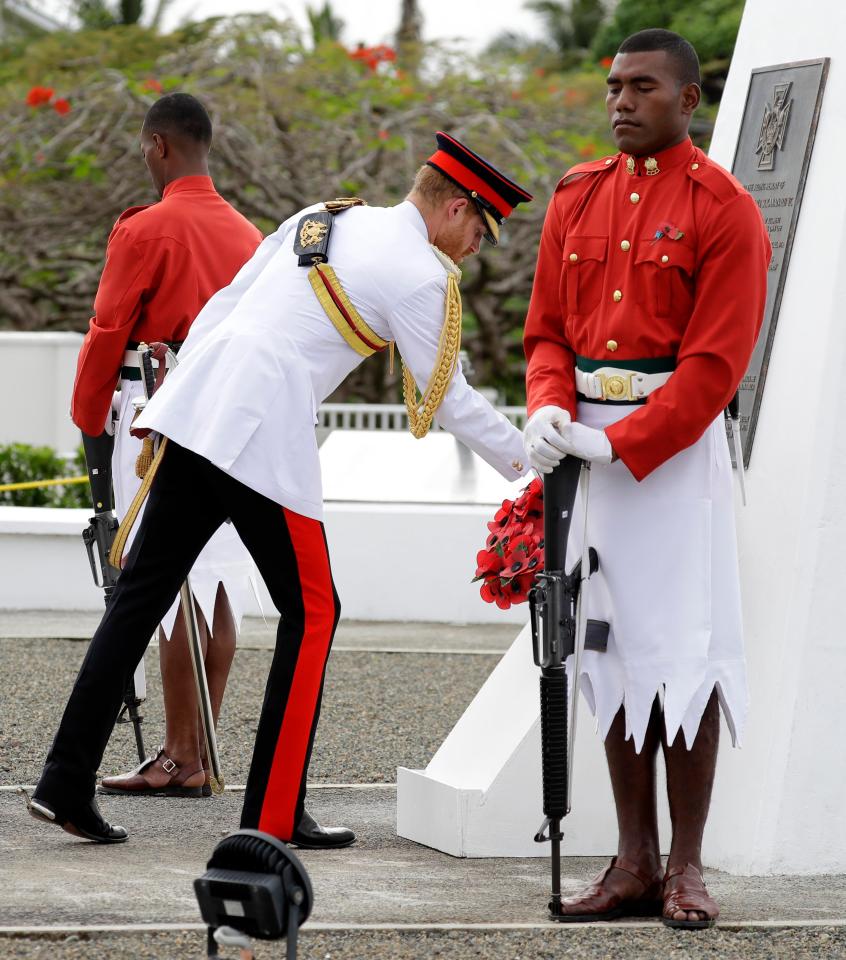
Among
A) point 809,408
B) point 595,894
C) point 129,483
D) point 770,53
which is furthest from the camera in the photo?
point 129,483

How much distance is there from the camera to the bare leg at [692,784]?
159 inches

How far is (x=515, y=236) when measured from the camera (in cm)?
1702

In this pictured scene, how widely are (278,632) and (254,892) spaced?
140 centimetres

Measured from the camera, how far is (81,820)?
15.1 feet

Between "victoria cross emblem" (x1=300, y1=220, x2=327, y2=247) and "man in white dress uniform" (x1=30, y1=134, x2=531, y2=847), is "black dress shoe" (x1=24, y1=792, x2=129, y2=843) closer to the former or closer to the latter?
"man in white dress uniform" (x1=30, y1=134, x2=531, y2=847)

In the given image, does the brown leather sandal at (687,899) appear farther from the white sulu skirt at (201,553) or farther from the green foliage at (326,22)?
the green foliage at (326,22)

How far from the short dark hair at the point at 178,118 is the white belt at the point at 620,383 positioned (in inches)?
82.3

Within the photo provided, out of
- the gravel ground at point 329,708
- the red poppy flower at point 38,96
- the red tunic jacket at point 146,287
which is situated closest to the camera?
the red tunic jacket at point 146,287

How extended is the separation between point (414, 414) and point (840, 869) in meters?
1.59

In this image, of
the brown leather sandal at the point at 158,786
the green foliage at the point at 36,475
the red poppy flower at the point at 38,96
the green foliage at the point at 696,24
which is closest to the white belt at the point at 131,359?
the brown leather sandal at the point at 158,786

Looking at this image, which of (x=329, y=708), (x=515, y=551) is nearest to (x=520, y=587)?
(x=515, y=551)

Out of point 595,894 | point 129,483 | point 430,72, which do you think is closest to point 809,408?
point 595,894

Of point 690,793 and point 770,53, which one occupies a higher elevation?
point 770,53

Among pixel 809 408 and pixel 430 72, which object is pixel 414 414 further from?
pixel 430 72
